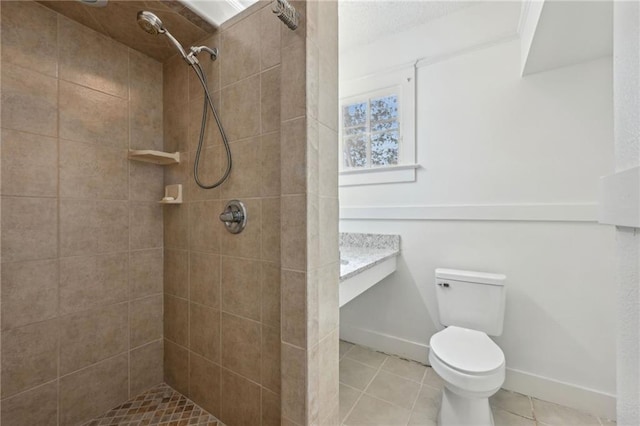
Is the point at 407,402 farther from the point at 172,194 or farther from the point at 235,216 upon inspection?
the point at 172,194

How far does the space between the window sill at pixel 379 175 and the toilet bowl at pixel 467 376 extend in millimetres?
1150

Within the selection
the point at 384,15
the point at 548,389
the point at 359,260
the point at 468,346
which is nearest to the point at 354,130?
the point at 384,15

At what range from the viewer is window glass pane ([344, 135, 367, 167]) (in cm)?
222

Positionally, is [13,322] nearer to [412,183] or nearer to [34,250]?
[34,250]

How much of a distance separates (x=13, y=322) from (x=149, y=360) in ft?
2.12

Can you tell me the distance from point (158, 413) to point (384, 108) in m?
2.47

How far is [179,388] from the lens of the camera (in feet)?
4.74

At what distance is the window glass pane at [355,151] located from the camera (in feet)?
7.28

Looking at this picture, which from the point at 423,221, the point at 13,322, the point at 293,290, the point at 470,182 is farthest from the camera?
the point at 423,221

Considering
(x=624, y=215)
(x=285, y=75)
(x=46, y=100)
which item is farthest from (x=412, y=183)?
(x=46, y=100)

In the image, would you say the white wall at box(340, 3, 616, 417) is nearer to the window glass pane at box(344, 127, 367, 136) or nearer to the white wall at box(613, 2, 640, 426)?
the window glass pane at box(344, 127, 367, 136)

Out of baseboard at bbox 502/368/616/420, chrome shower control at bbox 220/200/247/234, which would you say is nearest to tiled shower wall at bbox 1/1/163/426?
chrome shower control at bbox 220/200/247/234

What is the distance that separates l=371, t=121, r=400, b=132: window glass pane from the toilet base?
1803mm

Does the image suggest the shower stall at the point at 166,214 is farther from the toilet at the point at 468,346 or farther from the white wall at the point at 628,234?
the white wall at the point at 628,234
